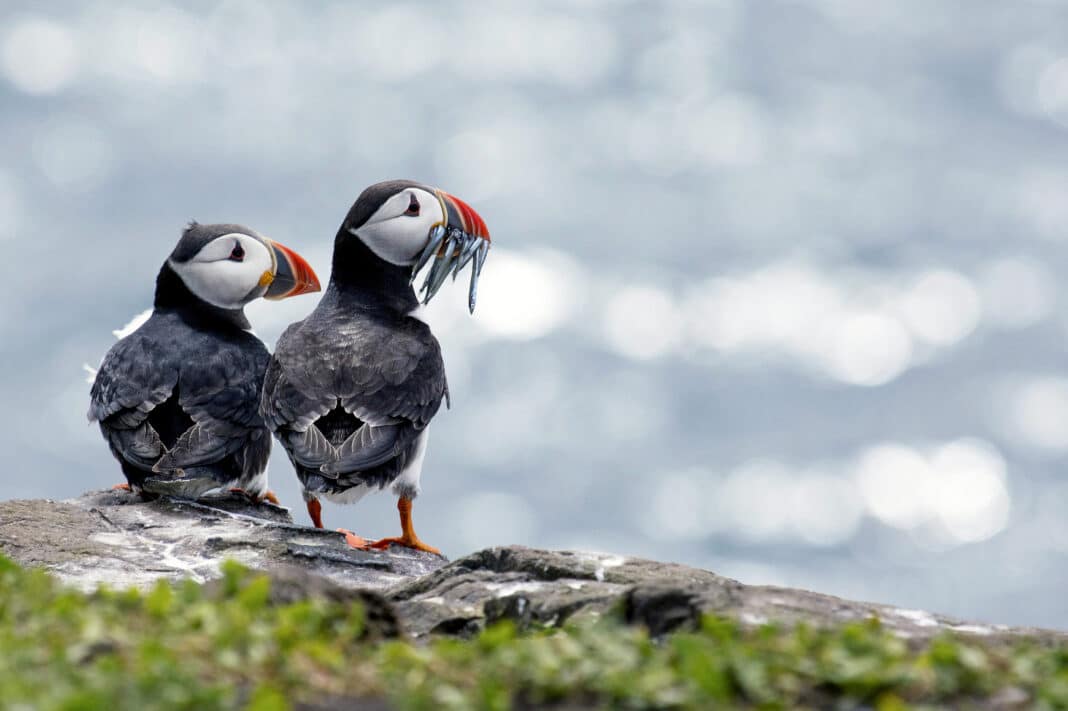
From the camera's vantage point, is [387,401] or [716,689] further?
[387,401]

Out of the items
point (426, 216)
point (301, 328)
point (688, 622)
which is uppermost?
point (426, 216)

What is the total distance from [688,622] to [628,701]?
1162mm

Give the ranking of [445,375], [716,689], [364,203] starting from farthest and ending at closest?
[364,203], [445,375], [716,689]

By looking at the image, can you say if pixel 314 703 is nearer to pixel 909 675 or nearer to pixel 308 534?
pixel 909 675

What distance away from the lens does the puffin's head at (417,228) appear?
1053 cm

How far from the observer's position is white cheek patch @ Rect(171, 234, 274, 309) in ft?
34.9

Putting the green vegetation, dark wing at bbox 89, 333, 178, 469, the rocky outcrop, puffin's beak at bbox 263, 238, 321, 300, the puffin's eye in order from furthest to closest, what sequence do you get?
puffin's beak at bbox 263, 238, 321, 300 < the puffin's eye < dark wing at bbox 89, 333, 178, 469 < the rocky outcrop < the green vegetation

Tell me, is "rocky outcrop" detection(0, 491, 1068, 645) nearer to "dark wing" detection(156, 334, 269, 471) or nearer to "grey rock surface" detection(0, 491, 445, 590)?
"grey rock surface" detection(0, 491, 445, 590)

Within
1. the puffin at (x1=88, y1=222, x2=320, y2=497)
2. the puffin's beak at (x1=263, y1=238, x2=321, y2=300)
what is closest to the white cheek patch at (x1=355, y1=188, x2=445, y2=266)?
the puffin's beak at (x1=263, y1=238, x2=321, y2=300)

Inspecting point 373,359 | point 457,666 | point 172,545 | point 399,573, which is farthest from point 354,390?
point 457,666

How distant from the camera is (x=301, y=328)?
33.2ft

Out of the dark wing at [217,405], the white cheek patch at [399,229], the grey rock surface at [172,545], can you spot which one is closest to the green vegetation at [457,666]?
the grey rock surface at [172,545]

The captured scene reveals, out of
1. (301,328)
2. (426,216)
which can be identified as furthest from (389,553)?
(426,216)

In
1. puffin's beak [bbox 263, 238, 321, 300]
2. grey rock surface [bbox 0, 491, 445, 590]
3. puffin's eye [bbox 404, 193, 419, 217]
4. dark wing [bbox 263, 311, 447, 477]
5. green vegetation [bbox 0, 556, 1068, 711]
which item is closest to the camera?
green vegetation [bbox 0, 556, 1068, 711]
